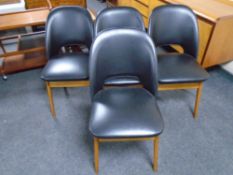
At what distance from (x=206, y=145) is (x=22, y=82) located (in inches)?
72.0

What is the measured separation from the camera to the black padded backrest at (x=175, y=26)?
1.61m

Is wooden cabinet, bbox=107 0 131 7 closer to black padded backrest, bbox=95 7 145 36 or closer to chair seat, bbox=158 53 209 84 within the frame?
black padded backrest, bbox=95 7 145 36

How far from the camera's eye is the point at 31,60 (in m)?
2.36

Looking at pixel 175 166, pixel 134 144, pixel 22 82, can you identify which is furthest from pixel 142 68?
pixel 22 82

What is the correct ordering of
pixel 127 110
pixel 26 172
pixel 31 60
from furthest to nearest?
1. pixel 31 60
2. pixel 26 172
3. pixel 127 110

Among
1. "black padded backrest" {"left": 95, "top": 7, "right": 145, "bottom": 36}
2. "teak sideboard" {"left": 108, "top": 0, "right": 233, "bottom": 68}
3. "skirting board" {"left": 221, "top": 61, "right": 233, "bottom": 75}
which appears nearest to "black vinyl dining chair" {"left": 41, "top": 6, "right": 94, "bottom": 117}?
"black padded backrest" {"left": 95, "top": 7, "right": 145, "bottom": 36}

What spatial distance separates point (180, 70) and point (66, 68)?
870 millimetres

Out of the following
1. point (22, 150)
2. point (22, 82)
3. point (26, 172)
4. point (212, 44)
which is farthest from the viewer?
point (22, 82)

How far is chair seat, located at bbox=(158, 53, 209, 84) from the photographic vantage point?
1.50 metres

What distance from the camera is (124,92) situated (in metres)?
1.36

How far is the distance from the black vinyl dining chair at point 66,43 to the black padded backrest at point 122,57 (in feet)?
0.95

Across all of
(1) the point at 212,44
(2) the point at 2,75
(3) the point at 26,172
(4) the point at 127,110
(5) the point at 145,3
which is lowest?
(3) the point at 26,172

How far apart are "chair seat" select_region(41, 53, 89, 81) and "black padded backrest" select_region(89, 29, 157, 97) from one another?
291 millimetres

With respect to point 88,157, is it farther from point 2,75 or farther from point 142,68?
point 2,75
